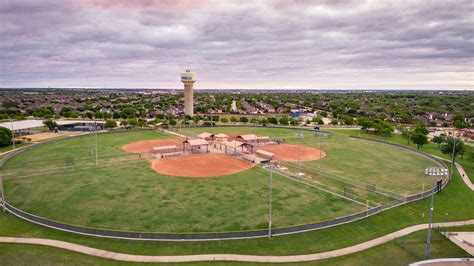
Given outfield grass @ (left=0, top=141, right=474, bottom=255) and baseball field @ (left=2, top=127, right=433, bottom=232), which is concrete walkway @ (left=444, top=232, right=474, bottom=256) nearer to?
outfield grass @ (left=0, top=141, right=474, bottom=255)

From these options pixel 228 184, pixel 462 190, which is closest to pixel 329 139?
pixel 462 190

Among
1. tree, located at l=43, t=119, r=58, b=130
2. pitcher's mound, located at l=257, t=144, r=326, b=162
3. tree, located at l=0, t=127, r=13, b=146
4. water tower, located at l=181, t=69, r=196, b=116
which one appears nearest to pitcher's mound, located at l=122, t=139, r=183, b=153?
pitcher's mound, located at l=257, t=144, r=326, b=162

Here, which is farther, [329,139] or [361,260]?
[329,139]

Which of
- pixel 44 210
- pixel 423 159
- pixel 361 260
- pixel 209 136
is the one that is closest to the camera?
pixel 361 260

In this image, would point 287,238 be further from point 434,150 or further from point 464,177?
point 434,150

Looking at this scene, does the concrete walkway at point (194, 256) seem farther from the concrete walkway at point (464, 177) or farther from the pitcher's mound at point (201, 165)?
the concrete walkway at point (464, 177)

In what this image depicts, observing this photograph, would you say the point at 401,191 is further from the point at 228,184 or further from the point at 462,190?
the point at 228,184
